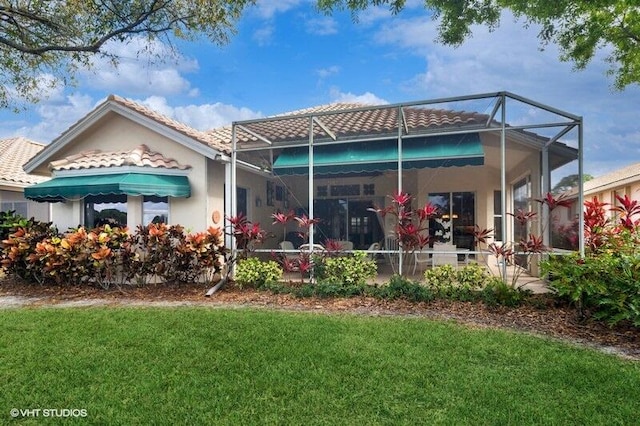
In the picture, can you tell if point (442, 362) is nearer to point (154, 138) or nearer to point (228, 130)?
point (154, 138)

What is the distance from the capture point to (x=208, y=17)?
1265cm

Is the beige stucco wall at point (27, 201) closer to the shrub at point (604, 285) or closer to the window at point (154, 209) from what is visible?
the window at point (154, 209)

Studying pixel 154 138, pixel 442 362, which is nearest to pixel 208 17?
pixel 154 138

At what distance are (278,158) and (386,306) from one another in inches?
279

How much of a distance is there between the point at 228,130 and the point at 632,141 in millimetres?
23456

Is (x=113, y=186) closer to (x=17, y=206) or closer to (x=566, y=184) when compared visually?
(x=566, y=184)

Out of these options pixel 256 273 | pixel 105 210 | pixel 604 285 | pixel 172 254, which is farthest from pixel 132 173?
pixel 604 285

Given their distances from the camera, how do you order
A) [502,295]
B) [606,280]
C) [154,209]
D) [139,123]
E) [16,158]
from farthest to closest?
[16,158] < [139,123] < [154,209] < [502,295] < [606,280]

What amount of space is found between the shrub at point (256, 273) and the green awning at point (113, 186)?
3674mm

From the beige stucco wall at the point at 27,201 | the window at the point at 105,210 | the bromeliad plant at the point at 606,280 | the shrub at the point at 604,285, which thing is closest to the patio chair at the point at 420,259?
the bromeliad plant at the point at 606,280

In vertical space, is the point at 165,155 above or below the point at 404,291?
above

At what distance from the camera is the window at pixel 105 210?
14.5 m

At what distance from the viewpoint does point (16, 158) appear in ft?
84.4

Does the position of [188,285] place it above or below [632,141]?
below
